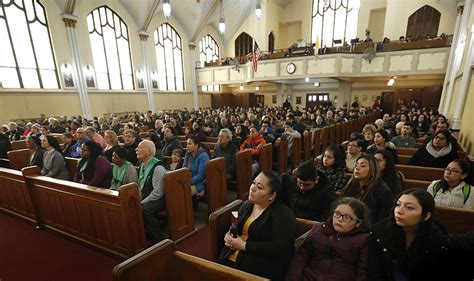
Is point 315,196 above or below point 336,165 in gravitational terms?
below

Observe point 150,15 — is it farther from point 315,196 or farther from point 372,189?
point 372,189

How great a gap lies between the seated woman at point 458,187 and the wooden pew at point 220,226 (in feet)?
4.62

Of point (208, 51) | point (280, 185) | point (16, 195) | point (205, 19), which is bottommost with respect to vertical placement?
point (16, 195)

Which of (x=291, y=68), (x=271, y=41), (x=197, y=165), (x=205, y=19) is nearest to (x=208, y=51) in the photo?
(x=205, y=19)

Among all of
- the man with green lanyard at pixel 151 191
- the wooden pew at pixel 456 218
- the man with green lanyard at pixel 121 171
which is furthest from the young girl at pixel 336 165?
the man with green lanyard at pixel 121 171

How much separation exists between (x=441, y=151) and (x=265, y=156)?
2535 millimetres

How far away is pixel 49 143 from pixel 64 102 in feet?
29.1


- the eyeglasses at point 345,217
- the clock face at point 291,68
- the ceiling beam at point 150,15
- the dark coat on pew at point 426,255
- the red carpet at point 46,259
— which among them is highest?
the ceiling beam at point 150,15

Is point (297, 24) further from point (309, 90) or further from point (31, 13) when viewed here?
point (31, 13)

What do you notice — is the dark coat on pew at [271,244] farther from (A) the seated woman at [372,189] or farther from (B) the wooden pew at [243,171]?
(B) the wooden pew at [243,171]

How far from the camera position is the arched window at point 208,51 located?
59.4 feet

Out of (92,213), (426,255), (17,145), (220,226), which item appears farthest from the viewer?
(17,145)

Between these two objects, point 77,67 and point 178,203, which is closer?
point 178,203

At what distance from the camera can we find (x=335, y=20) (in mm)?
15938
